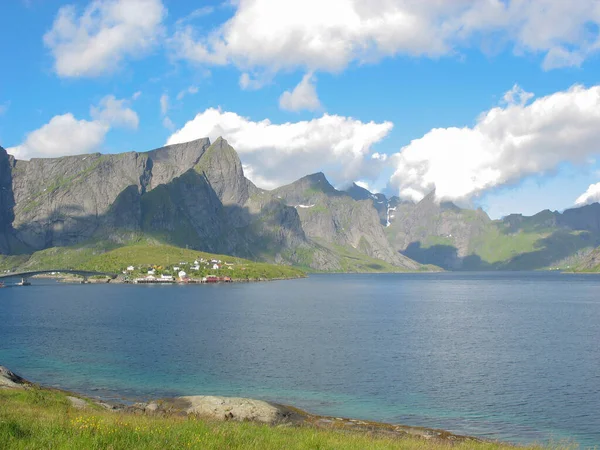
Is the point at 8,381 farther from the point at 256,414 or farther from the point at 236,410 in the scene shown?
the point at 256,414

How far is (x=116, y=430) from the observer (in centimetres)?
2142

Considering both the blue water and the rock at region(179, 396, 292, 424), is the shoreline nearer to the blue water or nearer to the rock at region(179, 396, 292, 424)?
the rock at region(179, 396, 292, 424)

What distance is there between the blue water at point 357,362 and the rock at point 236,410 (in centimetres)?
745

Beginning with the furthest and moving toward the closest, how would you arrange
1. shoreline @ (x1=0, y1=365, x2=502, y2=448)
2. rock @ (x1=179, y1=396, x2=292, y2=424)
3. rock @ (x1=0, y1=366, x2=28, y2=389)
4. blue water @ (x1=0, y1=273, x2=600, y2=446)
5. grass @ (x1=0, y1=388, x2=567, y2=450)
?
blue water @ (x1=0, y1=273, x2=600, y2=446) < rock @ (x1=0, y1=366, x2=28, y2=389) < rock @ (x1=179, y1=396, x2=292, y2=424) < shoreline @ (x1=0, y1=365, x2=502, y2=448) < grass @ (x1=0, y1=388, x2=567, y2=450)

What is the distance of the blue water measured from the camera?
51.8 metres

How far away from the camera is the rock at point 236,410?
43.4 meters

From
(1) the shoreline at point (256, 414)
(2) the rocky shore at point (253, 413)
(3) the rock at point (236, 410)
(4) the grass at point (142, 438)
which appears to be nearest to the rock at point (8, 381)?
(2) the rocky shore at point (253, 413)

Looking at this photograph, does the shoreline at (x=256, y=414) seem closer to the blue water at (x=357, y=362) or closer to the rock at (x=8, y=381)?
the rock at (x=8, y=381)

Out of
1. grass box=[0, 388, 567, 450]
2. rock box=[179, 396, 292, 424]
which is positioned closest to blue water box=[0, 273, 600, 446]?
rock box=[179, 396, 292, 424]

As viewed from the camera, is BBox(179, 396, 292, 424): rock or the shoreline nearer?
the shoreline

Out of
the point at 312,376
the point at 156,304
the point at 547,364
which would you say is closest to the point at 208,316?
the point at 156,304

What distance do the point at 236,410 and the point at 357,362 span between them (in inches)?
1325

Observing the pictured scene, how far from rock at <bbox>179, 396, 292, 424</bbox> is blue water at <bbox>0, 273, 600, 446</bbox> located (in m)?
7.45

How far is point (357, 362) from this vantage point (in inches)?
2958
